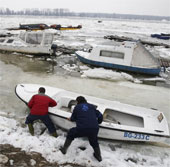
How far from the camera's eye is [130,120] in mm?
5246

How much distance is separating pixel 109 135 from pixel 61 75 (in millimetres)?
5765

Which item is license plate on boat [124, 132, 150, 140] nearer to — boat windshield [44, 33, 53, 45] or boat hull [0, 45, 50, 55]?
boat hull [0, 45, 50, 55]

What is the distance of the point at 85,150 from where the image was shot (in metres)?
4.00

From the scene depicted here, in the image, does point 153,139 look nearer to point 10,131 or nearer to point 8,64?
point 10,131

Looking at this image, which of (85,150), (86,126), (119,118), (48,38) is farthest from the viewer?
(48,38)

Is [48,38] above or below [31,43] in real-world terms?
above

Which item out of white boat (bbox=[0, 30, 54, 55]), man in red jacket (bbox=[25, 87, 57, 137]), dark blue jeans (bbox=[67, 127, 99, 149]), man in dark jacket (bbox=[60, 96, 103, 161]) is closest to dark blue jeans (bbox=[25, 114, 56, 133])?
man in red jacket (bbox=[25, 87, 57, 137])

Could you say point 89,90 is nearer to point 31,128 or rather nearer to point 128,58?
point 31,128

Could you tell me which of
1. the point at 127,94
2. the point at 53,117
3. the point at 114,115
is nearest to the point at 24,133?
the point at 53,117

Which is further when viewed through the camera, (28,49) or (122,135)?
(28,49)

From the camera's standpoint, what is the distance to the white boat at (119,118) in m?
4.28

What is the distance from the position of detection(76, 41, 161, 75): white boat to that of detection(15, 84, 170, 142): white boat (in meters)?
5.54

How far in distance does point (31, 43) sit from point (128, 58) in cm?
755

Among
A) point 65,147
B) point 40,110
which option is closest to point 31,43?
point 40,110
